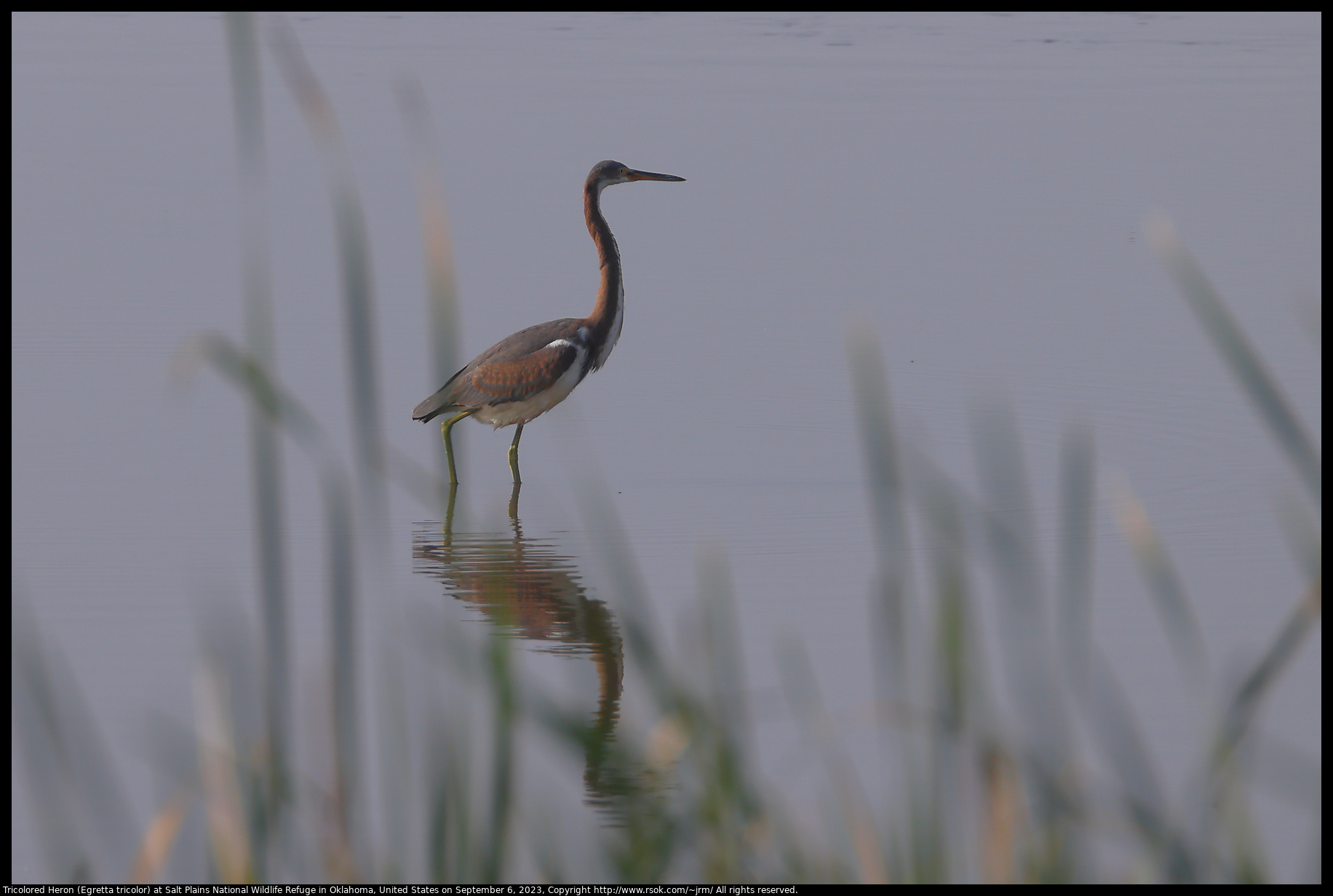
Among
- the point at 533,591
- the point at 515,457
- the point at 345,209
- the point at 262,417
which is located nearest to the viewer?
the point at 345,209

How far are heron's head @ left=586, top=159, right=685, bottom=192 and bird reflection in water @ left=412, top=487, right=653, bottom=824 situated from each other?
6.78 ft

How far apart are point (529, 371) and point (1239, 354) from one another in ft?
19.8

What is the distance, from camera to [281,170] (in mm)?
13750

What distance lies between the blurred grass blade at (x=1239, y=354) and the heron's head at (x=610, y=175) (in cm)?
665

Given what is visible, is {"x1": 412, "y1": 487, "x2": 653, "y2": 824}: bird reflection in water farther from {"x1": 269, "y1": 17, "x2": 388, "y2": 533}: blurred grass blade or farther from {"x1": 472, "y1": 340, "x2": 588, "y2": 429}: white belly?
{"x1": 269, "y1": 17, "x2": 388, "y2": 533}: blurred grass blade

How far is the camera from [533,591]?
20.6 feet

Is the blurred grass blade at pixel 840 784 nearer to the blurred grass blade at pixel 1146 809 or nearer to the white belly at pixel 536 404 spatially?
the blurred grass blade at pixel 1146 809

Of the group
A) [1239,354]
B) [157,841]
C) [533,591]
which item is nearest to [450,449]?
[533,591]

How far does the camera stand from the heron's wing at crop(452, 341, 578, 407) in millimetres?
8039

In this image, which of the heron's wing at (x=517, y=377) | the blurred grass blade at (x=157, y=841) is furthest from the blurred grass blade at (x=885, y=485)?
the heron's wing at (x=517, y=377)

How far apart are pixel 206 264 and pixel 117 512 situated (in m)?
4.40

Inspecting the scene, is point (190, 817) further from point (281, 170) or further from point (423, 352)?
point (281, 170)

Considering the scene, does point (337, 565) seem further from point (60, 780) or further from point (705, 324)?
point (705, 324)

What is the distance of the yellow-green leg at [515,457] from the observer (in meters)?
Answer: 8.08
